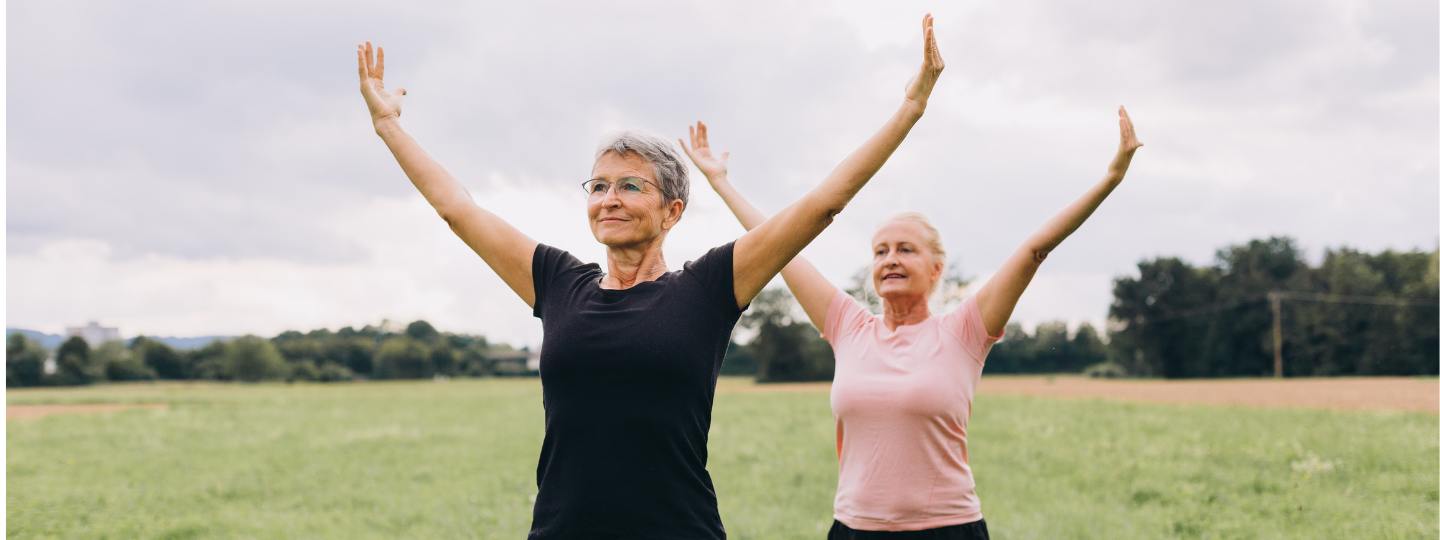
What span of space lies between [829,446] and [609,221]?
1386cm

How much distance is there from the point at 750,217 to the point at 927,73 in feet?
4.58

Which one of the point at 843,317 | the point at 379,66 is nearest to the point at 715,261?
the point at 379,66

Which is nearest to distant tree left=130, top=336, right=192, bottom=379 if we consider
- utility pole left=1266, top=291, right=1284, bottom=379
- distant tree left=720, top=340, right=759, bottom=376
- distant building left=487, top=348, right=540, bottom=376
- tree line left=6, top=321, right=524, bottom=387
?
tree line left=6, top=321, right=524, bottom=387

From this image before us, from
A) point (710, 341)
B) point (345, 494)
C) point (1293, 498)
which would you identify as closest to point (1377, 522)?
point (1293, 498)

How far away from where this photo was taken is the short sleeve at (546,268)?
2.39 m

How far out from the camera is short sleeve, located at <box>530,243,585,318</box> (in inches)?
94.0

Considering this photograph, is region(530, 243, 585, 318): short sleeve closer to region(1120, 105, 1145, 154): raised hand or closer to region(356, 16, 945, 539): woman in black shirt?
region(356, 16, 945, 539): woman in black shirt

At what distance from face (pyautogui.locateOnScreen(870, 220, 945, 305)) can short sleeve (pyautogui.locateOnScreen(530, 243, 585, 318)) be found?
63.1 inches

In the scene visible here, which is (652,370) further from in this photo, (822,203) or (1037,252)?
(1037,252)

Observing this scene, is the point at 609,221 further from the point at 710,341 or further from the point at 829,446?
the point at 829,446

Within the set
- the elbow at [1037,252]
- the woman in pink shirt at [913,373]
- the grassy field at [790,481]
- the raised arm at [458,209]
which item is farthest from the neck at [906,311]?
the grassy field at [790,481]

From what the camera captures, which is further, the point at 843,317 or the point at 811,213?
the point at 843,317

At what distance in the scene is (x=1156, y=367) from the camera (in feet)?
254

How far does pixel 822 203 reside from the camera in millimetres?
2141
